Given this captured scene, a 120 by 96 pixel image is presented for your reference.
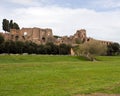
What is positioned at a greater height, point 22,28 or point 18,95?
point 22,28

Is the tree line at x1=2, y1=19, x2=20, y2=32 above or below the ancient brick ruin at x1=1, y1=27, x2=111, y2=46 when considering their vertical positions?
above

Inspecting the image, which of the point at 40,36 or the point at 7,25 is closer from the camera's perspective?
the point at 7,25

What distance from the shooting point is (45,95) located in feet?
49.0

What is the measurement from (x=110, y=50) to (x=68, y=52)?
58.2 ft

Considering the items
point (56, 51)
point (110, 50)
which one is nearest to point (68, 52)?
point (56, 51)

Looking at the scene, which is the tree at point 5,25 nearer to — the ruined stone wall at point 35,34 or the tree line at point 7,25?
the tree line at point 7,25

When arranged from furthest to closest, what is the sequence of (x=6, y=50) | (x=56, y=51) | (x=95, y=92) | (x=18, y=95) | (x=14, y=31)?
(x=14, y=31)
(x=56, y=51)
(x=6, y=50)
(x=95, y=92)
(x=18, y=95)

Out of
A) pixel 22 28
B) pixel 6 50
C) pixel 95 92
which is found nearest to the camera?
pixel 95 92

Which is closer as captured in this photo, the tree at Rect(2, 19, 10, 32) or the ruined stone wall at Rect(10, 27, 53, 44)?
the tree at Rect(2, 19, 10, 32)

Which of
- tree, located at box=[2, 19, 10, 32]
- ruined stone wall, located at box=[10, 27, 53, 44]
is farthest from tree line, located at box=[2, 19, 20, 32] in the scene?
ruined stone wall, located at box=[10, 27, 53, 44]

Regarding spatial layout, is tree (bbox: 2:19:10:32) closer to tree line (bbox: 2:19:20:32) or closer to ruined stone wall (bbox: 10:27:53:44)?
tree line (bbox: 2:19:20:32)

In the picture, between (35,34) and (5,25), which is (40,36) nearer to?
(35,34)

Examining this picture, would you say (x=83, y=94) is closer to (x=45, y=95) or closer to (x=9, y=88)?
(x=45, y=95)

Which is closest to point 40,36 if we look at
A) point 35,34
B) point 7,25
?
point 35,34
